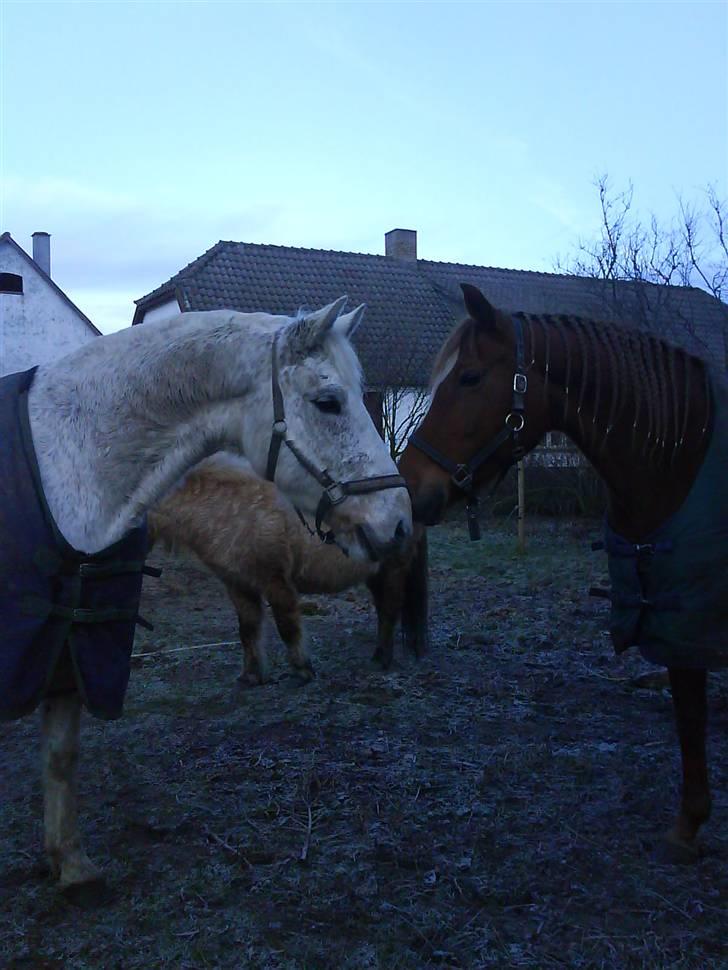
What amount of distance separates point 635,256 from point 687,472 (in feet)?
34.8

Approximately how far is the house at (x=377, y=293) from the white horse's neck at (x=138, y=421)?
10.8 metres

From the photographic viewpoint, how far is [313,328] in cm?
225

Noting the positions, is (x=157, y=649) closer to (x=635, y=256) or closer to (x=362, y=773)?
(x=362, y=773)

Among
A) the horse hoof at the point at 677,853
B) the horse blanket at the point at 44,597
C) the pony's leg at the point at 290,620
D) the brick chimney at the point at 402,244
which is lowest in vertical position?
the horse hoof at the point at 677,853

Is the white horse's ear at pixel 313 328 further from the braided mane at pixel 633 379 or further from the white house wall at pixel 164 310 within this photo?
the white house wall at pixel 164 310

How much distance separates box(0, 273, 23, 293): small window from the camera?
22562 millimetres

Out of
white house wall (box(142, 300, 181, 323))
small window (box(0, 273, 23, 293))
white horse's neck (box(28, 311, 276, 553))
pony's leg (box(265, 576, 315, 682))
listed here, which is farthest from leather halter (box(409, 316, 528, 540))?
small window (box(0, 273, 23, 293))

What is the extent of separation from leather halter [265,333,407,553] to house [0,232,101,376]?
70.8 ft

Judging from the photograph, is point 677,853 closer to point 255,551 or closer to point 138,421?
point 138,421

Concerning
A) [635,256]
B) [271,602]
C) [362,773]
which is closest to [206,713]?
[271,602]

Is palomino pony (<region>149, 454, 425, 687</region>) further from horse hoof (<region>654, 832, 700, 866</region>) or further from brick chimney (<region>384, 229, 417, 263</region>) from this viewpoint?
brick chimney (<region>384, 229, 417, 263</region>)

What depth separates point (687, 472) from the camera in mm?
2656

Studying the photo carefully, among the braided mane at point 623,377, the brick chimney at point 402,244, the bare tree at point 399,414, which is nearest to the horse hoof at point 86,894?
the braided mane at point 623,377

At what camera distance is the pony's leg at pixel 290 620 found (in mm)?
5031
